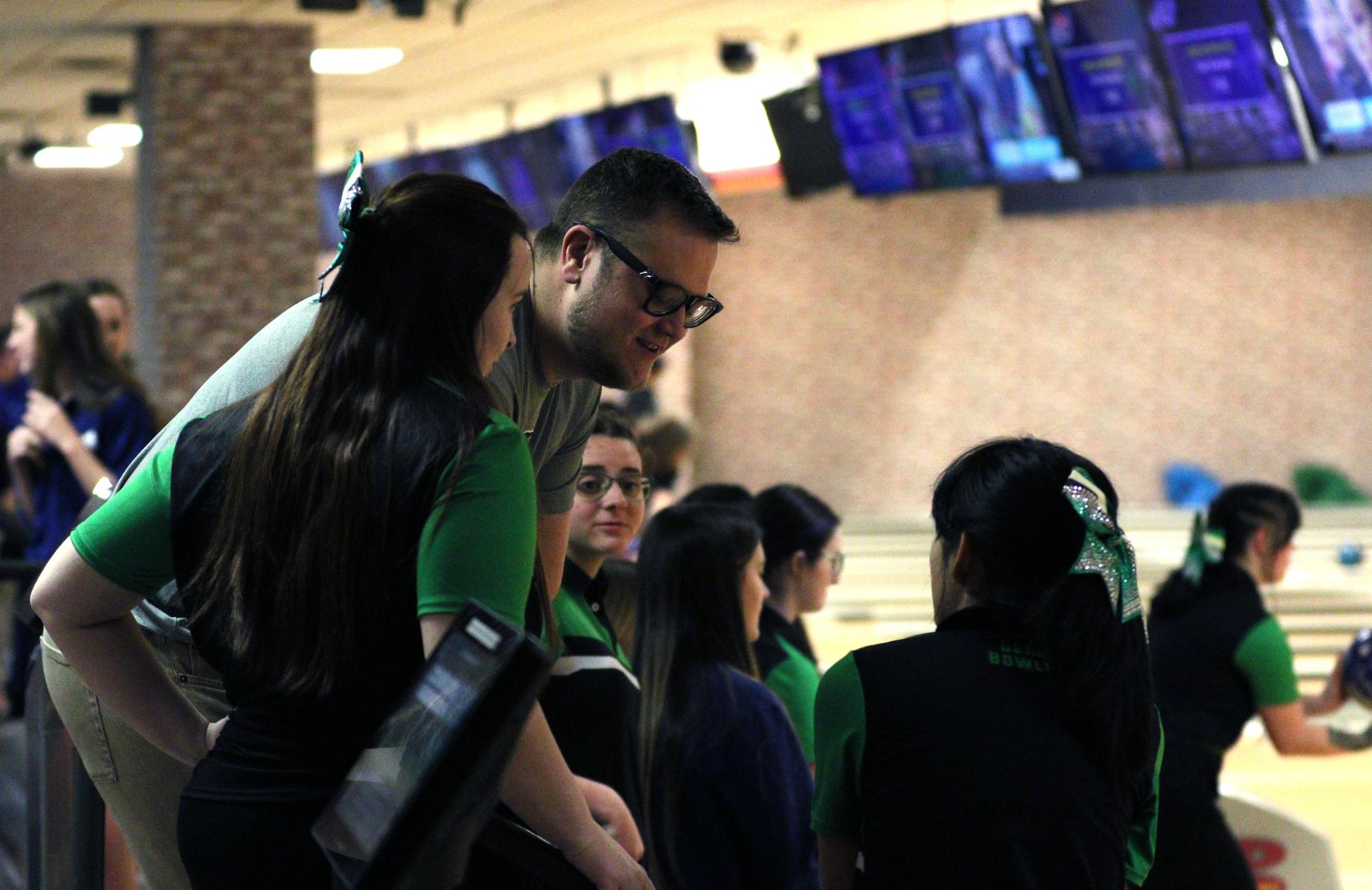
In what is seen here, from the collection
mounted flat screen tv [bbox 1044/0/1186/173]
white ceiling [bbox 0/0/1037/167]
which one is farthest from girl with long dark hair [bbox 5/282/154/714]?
mounted flat screen tv [bbox 1044/0/1186/173]

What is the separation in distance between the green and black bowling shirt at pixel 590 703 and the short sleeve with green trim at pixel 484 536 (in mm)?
788

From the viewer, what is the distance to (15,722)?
529 cm

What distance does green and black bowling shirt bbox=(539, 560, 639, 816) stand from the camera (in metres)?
2.17

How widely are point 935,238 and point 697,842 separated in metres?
13.4

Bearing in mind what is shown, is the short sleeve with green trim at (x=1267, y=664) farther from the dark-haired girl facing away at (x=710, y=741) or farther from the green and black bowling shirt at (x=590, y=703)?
the green and black bowling shirt at (x=590, y=703)

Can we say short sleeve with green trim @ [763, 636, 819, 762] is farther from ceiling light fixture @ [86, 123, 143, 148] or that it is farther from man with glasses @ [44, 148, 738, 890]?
ceiling light fixture @ [86, 123, 143, 148]

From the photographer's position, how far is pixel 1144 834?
5.76 feet

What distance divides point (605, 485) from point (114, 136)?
388 inches

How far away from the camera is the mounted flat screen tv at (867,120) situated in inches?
265

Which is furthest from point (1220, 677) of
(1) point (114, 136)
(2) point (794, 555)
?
(1) point (114, 136)

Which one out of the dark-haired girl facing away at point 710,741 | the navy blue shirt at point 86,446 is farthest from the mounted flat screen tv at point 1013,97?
the dark-haired girl facing away at point 710,741

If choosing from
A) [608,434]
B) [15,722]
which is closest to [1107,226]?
[15,722]

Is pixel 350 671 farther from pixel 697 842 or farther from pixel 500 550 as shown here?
pixel 697 842

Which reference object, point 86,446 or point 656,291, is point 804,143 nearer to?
point 86,446
